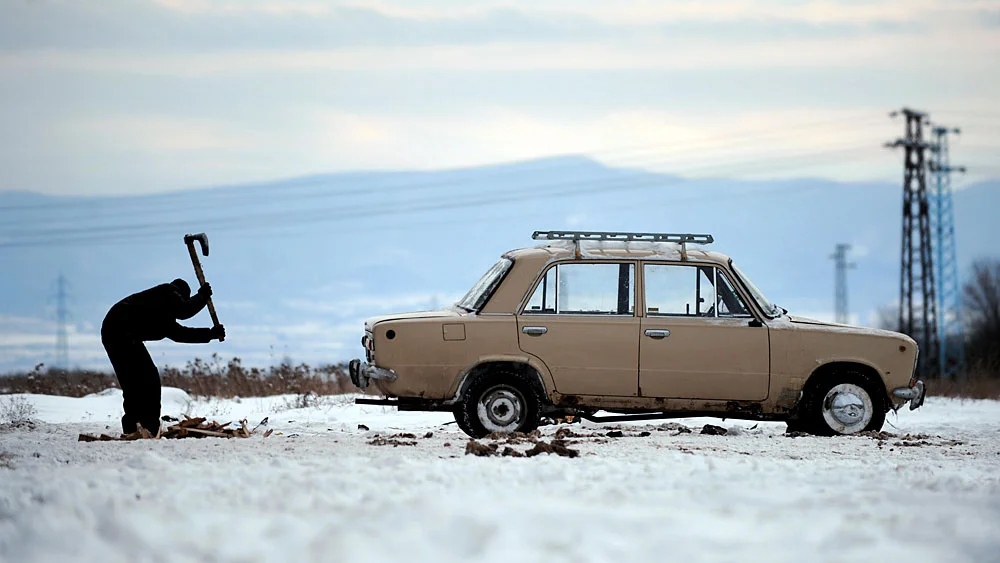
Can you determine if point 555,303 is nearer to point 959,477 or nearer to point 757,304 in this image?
point 757,304

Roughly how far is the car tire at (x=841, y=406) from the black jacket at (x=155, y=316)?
583 centimetres

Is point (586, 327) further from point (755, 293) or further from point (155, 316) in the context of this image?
point (155, 316)

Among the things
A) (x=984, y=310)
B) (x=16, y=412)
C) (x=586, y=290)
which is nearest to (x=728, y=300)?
(x=586, y=290)

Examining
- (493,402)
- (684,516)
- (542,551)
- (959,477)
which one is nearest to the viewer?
(542,551)

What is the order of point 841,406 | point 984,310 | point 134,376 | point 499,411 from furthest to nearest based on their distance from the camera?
1. point 984,310
2. point 841,406
3. point 134,376
4. point 499,411

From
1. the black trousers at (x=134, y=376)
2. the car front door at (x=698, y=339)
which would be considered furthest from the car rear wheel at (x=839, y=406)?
the black trousers at (x=134, y=376)

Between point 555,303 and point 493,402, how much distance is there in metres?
1.08

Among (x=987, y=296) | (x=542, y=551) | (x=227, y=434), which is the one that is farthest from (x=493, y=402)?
Answer: (x=987, y=296)

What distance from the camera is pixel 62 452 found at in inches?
383

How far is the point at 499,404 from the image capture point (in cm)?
1113

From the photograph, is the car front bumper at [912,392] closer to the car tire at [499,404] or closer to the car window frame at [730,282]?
the car window frame at [730,282]

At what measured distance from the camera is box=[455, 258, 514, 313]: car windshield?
11320mm

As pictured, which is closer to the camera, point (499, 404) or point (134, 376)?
point (499, 404)

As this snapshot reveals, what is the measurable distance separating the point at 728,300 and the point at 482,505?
5.27 meters
